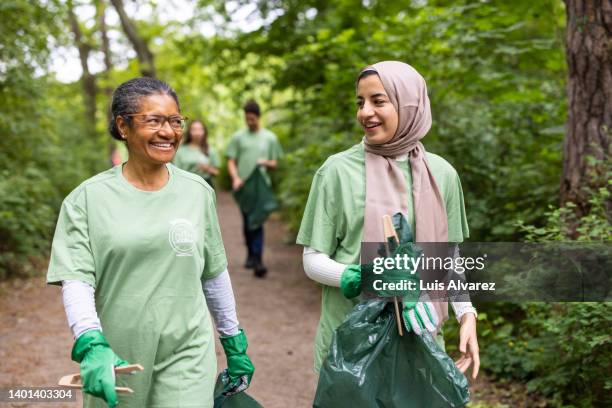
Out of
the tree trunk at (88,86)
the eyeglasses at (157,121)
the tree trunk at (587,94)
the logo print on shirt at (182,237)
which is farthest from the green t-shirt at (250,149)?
the tree trunk at (88,86)

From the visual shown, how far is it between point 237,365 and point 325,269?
57 cm

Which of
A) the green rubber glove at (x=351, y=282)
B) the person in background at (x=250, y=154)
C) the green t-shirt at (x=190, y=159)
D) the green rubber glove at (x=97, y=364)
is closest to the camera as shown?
the green rubber glove at (x=97, y=364)

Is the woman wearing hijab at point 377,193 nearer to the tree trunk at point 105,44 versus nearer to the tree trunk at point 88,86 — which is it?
the tree trunk at point 88,86

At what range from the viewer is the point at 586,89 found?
521 cm

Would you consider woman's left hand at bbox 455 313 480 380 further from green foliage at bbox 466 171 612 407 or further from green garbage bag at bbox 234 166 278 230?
green garbage bag at bbox 234 166 278 230

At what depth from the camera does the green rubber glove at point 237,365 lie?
3.03m

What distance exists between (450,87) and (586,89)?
191 centimetres

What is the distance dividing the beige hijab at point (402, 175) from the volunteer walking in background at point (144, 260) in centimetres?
67

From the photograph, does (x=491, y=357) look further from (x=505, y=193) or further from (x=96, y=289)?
(x=96, y=289)

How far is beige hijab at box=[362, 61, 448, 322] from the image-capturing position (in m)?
2.89

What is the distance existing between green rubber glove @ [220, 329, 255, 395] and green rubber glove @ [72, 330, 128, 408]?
625mm

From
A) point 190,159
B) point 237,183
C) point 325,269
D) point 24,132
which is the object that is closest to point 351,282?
point 325,269

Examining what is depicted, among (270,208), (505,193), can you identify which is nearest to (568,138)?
(505,193)

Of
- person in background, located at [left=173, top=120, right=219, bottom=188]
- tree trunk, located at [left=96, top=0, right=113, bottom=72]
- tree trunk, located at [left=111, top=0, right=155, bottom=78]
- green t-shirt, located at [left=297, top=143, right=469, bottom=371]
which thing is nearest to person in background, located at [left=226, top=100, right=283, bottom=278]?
person in background, located at [left=173, top=120, right=219, bottom=188]
